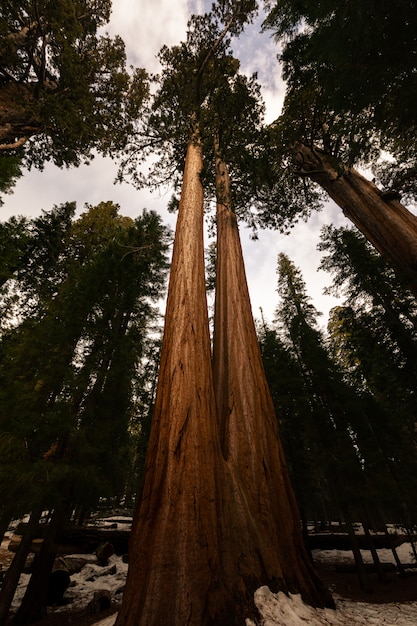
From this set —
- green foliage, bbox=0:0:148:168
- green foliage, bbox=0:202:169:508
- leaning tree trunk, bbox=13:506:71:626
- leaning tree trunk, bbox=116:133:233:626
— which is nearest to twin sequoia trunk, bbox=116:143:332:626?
leaning tree trunk, bbox=116:133:233:626

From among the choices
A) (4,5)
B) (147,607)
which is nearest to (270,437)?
(147,607)

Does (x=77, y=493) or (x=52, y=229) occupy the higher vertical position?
(x=52, y=229)

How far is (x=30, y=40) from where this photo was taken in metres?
8.69

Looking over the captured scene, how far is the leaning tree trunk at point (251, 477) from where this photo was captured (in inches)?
82.4

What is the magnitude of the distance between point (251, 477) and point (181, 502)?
870mm

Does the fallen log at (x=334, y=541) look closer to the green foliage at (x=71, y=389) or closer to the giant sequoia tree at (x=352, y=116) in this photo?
the green foliage at (x=71, y=389)

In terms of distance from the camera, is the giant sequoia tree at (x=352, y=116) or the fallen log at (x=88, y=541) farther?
the fallen log at (x=88, y=541)

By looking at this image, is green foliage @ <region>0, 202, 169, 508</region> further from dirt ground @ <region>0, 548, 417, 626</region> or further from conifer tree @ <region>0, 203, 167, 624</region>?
dirt ground @ <region>0, 548, 417, 626</region>

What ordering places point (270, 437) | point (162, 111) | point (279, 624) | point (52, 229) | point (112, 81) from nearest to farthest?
point (279, 624), point (270, 437), point (162, 111), point (52, 229), point (112, 81)

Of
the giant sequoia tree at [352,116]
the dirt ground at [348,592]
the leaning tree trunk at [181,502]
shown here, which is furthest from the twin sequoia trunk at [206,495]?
the dirt ground at [348,592]

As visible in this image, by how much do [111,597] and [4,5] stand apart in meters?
15.9

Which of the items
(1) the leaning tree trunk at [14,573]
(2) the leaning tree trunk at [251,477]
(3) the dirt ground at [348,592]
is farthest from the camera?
(3) the dirt ground at [348,592]

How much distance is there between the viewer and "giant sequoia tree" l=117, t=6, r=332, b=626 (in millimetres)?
1790

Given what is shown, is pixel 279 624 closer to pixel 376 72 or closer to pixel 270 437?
pixel 270 437
